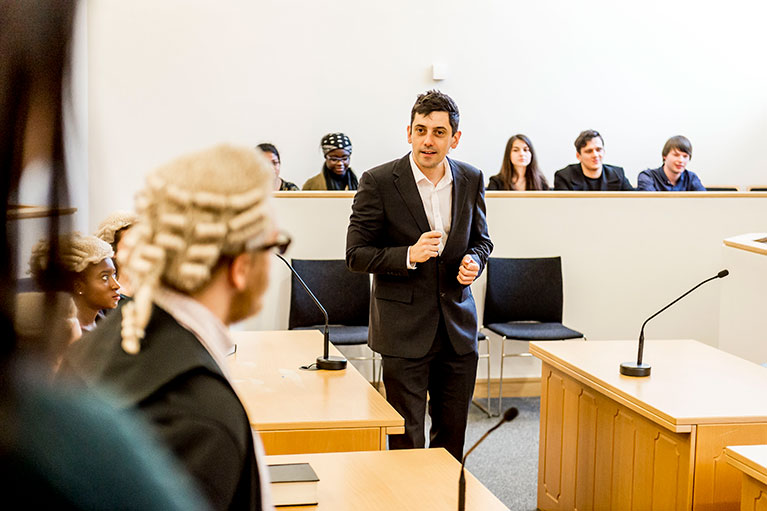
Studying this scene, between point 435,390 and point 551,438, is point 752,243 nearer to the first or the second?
point 551,438

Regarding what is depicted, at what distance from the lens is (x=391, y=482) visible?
2109mm

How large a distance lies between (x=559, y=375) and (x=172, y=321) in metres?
3.02

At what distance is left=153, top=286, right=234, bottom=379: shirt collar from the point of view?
88 cm

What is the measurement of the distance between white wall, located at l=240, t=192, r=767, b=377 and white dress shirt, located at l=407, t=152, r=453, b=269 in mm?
2321

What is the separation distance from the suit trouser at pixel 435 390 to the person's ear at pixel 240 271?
2528 millimetres

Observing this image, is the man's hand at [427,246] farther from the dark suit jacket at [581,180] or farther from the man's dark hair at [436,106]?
the dark suit jacket at [581,180]

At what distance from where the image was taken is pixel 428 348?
3379mm

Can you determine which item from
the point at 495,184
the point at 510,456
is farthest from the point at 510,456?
the point at 495,184

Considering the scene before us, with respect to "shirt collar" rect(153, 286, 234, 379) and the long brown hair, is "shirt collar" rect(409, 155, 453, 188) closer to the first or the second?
"shirt collar" rect(153, 286, 234, 379)

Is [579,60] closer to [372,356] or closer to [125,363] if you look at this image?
[372,356]

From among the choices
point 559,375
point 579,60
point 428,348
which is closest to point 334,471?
point 428,348

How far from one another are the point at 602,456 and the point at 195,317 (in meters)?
2.76

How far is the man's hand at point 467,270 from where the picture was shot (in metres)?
3.26

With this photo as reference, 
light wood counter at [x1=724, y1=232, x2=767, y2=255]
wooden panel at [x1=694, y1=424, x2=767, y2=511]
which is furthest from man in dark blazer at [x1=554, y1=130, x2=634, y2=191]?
wooden panel at [x1=694, y1=424, x2=767, y2=511]
